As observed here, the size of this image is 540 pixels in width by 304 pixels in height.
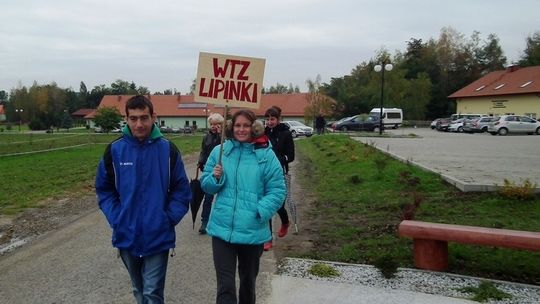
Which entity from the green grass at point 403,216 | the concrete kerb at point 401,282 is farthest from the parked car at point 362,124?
the concrete kerb at point 401,282

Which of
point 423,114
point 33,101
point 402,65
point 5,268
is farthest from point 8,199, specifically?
point 33,101

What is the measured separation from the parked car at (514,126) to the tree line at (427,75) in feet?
86.7

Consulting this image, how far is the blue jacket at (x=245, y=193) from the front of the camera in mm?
3736

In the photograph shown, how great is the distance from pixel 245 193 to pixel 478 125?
45.5m

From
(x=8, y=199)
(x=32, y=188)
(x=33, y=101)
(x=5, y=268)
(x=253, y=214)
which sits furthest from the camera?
(x=33, y=101)

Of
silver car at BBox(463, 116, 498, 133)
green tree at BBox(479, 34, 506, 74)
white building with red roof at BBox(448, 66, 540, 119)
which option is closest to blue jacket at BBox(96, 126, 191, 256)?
silver car at BBox(463, 116, 498, 133)

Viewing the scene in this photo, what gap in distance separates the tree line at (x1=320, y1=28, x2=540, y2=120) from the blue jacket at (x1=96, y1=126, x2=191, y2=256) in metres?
63.9

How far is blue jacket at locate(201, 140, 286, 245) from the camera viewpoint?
3736 mm

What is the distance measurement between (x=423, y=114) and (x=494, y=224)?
66998 millimetres

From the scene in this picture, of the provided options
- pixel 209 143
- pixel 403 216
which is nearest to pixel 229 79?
pixel 209 143

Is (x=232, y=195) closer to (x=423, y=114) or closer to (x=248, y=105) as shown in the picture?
(x=248, y=105)

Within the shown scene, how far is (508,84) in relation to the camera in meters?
61.5

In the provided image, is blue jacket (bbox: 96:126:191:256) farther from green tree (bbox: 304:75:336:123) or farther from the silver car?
green tree (bbox: 304:75:336:123)

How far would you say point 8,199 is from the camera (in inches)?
431
